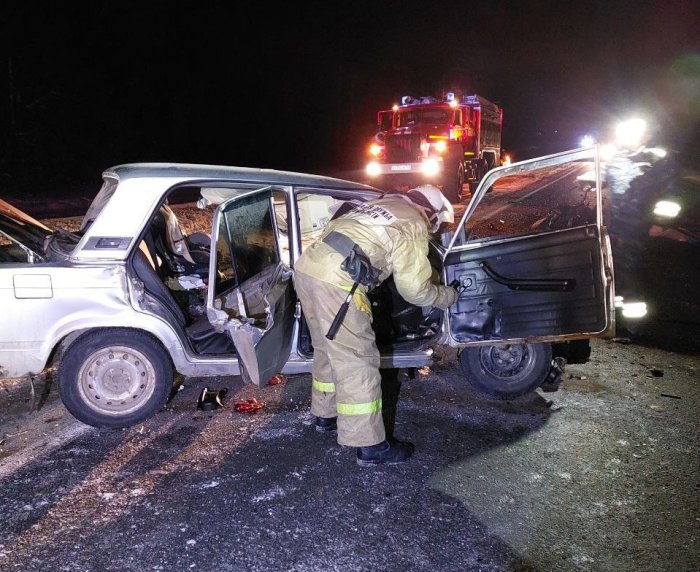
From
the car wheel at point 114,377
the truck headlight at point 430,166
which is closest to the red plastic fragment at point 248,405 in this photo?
the car wheel at point 114,377

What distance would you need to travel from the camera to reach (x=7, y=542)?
2605 mm

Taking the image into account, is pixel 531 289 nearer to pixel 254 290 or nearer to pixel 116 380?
pixel 254 290

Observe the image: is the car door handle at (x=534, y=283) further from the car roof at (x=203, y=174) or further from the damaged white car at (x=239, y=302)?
the car roof at (x=203, y=174)

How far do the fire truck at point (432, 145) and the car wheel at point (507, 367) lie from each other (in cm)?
883

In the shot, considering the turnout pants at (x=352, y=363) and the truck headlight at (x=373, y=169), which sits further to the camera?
the truck headlight at (x=373, y=169)

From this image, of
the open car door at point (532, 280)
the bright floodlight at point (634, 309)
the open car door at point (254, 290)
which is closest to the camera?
the open car door at point (254, 290)

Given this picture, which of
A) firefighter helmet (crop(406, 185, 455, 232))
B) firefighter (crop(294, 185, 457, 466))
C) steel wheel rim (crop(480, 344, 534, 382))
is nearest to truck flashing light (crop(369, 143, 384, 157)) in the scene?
steel wheel rim (crop(480, 344, 534, 382))

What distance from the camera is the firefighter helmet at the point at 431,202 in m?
3.32

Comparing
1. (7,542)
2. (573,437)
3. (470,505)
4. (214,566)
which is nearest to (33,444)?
(7,542)

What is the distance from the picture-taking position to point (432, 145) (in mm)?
13266

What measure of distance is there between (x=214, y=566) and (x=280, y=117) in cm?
4023

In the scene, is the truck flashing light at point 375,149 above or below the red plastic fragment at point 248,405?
above

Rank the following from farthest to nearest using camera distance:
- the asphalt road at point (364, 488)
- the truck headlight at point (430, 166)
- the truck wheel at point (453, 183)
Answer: the truck wheel at point (453, 183)
the truck headlight at point (430, 166)
the asphalt road at point (364, 488)

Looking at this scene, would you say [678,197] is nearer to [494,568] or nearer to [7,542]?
[494,568]
